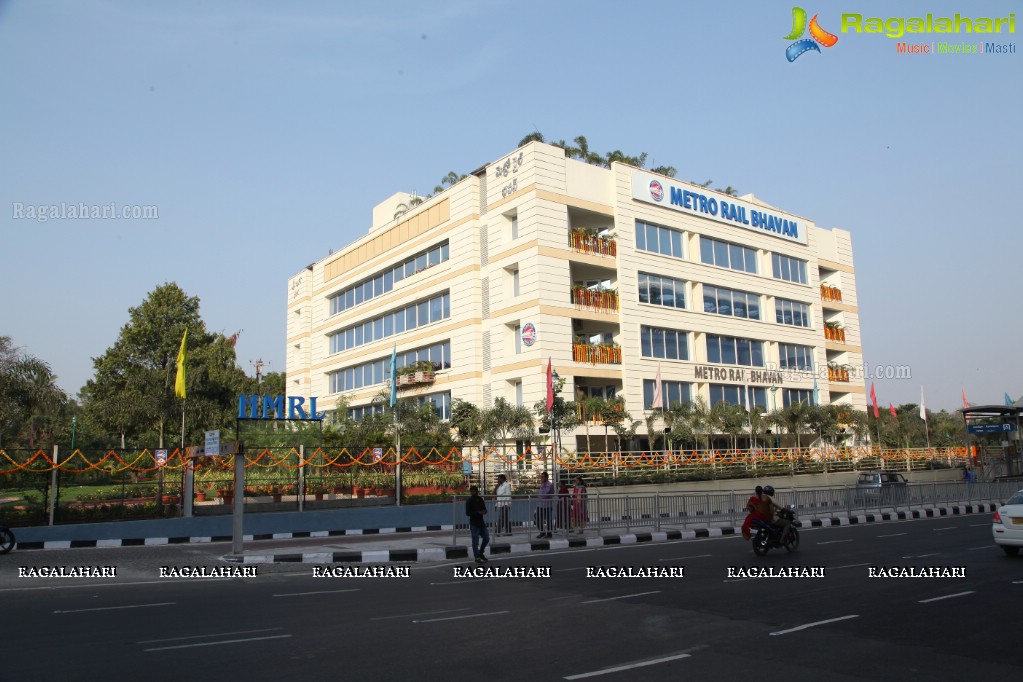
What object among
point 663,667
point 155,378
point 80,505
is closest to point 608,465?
point 80,505

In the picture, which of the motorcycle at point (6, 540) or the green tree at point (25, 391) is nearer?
the motorcycle at point (6, 540)

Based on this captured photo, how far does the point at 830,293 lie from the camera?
5825 cm

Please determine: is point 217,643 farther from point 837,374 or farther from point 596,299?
point 837,374

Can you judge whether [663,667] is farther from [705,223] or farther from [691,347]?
[705,223]

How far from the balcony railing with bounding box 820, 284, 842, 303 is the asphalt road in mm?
44352

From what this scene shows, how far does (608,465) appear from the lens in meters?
36.7

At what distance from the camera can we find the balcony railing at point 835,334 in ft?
189

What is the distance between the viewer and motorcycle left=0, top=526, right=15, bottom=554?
18.4 meters

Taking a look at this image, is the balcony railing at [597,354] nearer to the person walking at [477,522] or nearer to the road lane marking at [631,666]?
the person walking at [477,522]

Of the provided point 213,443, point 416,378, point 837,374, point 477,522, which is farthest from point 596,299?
point 477,522

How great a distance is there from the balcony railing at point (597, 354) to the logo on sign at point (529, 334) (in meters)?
2.40

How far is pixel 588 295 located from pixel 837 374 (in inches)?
987

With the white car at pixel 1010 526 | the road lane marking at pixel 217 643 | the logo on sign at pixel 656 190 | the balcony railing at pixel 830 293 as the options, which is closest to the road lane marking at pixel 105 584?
the road lane marking at pixel 217 643

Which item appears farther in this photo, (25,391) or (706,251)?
(706,251)
